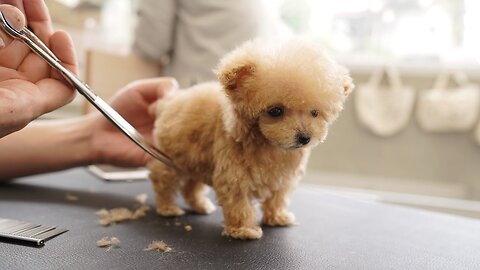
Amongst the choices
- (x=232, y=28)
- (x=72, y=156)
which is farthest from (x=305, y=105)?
(x=232, y=28)

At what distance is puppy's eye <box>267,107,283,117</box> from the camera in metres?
0.65

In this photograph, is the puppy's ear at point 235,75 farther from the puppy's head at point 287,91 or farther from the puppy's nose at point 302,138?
the puppy's nose at point 302,138

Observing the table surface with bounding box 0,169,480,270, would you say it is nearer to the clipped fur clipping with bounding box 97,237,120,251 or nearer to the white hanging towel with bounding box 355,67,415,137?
the clipped fur clipping with bounding box 97,237,120,251

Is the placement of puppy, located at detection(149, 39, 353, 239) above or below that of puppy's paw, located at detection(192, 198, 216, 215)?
above

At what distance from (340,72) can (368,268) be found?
0.30 meters

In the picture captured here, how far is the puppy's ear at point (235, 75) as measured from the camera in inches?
25.9

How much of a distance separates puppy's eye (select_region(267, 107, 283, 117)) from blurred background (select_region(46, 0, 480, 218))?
1.06 metres

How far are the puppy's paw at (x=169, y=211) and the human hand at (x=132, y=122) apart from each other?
26cm

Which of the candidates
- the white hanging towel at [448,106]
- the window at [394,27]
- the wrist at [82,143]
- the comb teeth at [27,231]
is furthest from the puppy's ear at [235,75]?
the window at [394,27]

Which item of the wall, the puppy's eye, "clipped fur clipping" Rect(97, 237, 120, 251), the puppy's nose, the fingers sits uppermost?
the fingers

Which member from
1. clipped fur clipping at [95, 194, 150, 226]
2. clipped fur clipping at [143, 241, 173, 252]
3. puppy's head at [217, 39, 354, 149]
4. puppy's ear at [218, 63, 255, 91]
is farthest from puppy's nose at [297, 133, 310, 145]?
clipped fur clipping at [95, 194, 150, 226]

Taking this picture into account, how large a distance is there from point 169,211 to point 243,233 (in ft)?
0.64

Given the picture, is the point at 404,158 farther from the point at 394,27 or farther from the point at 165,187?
the point at 165,187

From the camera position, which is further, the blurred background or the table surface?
the blurred background
